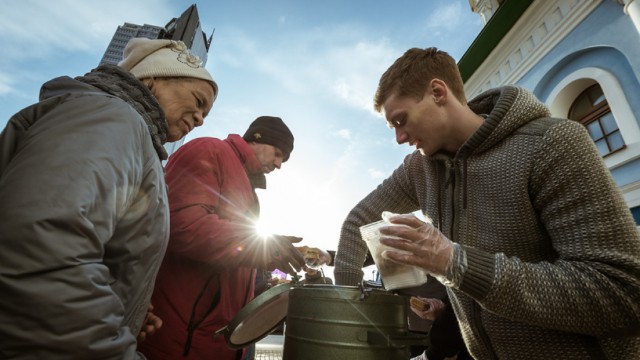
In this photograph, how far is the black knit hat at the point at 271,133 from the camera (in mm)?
2855

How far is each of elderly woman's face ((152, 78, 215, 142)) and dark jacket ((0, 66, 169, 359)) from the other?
60cm

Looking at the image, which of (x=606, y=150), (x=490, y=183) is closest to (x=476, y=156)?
(x=490, y=183)

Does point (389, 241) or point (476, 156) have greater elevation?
point (476, 156)

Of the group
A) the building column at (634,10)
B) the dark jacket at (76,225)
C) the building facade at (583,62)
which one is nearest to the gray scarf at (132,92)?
the dark jacket at (76,225)

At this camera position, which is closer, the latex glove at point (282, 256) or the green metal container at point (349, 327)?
the green metal container at point (349, 327)

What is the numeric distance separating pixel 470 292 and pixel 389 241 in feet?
1.07

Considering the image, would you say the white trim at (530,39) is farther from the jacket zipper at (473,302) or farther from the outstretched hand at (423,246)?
the outstretched hand at (423,246)

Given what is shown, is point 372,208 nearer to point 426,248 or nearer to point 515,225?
point 515,225

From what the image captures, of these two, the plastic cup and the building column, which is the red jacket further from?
the building column

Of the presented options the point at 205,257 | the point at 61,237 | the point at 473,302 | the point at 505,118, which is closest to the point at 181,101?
the point at 205,257

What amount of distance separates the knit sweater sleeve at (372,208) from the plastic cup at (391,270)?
64cm

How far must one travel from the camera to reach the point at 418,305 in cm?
287

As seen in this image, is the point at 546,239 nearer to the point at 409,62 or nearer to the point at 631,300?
the point at 631,300

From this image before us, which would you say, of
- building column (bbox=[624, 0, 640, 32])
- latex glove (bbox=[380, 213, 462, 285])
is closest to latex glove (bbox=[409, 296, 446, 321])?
latex glove (bbox=[380, 213, 462, 285])
